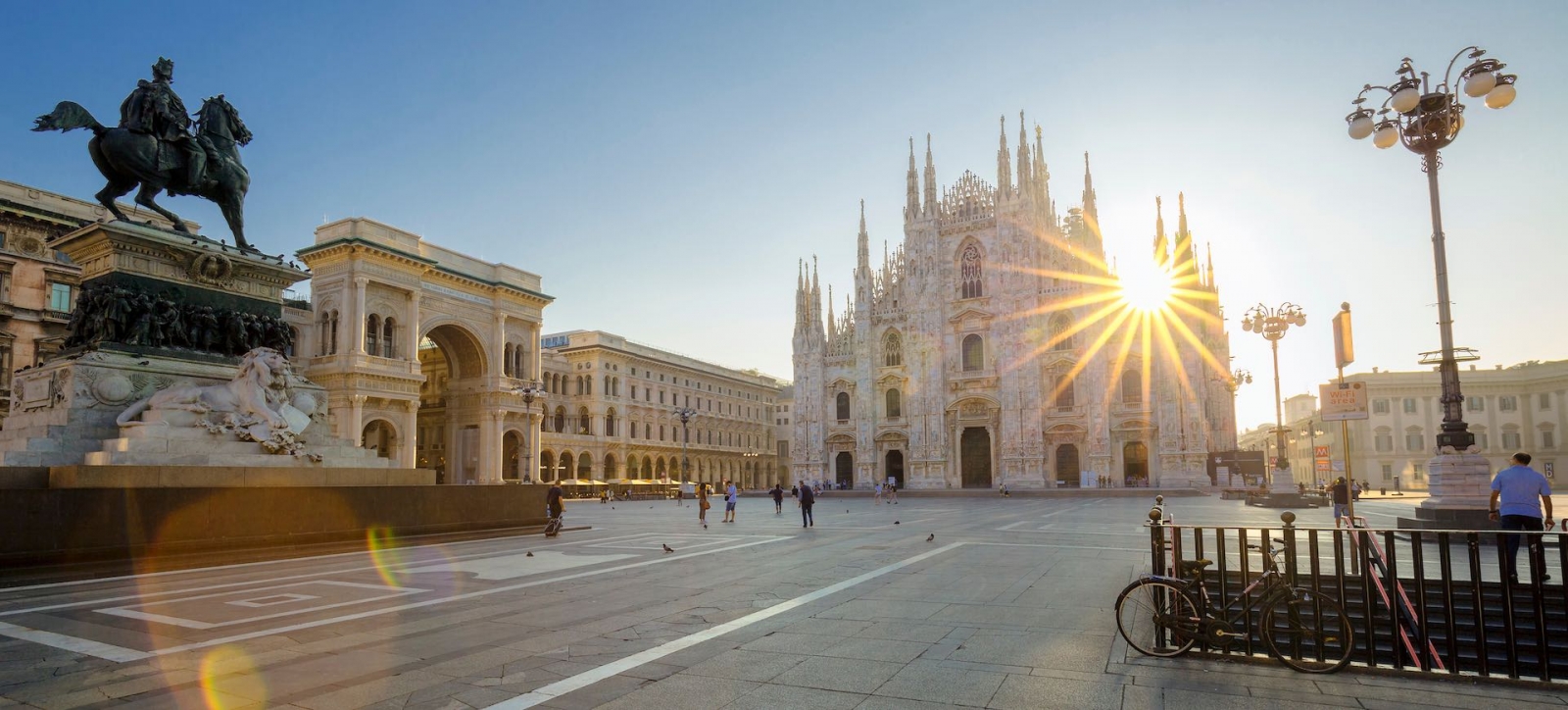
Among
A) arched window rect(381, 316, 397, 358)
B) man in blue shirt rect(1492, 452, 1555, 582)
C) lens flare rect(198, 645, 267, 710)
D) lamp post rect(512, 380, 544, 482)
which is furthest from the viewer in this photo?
arched window rect(381, 316, 397, 358)

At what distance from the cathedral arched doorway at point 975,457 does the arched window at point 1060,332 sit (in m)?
6.97

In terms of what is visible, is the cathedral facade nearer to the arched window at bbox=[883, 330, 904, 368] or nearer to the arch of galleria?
the arched window at bbox=[883, 330, 904, 368]

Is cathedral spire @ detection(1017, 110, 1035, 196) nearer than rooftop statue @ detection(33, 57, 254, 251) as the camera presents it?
No

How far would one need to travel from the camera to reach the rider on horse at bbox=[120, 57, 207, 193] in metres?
13.9

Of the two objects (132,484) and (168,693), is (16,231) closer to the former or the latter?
(132,484)

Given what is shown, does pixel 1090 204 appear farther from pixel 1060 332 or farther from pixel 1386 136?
pixel 1386 136

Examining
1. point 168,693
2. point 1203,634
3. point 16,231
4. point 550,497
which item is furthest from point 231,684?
point 16,231

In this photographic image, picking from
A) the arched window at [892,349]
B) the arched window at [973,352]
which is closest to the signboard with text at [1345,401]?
the arched window at [973,352]

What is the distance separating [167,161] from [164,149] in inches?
7.8

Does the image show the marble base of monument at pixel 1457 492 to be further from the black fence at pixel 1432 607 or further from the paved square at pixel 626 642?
the black fence at pixel 1432 607

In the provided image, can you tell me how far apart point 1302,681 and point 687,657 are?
4.06 meters

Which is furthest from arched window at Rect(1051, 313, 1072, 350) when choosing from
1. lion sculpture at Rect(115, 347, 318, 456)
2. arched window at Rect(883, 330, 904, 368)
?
lion sculpture at Rect(115, 347, 318, 456)

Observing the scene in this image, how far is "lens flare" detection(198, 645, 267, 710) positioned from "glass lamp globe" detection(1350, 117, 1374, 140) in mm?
16686

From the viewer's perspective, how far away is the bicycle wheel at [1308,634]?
561cm
